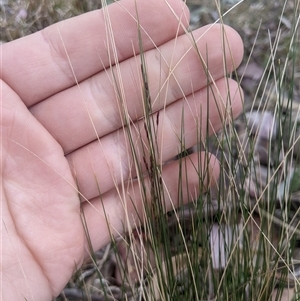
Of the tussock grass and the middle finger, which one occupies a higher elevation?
the middle finger

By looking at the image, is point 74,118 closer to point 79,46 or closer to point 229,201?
point 79,46

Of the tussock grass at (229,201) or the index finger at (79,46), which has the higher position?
the index finger at (79,46)

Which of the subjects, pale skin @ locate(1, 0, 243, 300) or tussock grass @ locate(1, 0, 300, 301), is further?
pale skin @ locate(1, 0, 243, 300)

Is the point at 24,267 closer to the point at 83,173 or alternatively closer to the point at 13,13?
the point at 83,173

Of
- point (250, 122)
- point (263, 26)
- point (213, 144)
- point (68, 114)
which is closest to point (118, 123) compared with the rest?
point (68, 114)

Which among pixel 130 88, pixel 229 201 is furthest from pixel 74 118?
pixel 229 201

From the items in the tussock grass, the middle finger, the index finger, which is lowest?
the tussock grass
